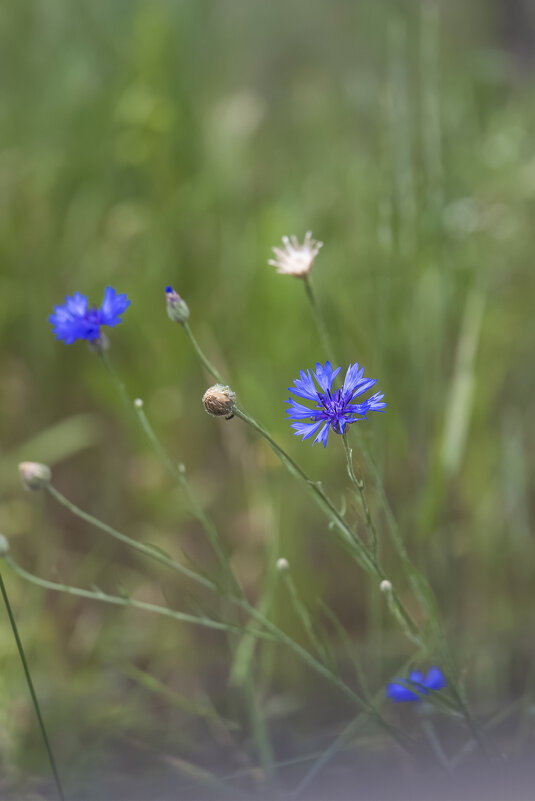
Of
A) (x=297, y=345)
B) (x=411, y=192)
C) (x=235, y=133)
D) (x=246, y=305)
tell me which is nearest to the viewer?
(x=411, y=192)

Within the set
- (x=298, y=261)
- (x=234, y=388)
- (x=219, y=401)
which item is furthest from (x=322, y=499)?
(x=234, y=388)

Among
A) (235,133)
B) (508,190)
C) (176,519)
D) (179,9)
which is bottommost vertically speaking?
(176,519)

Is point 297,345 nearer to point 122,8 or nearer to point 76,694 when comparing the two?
point 76,694

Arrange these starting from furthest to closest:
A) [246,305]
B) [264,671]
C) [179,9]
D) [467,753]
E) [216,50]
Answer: [216,50]
[179,9]
[246,305]
[264,671]
[467,753]

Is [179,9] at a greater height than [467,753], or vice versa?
[179,9]

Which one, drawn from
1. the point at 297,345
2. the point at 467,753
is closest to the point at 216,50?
Result: the point at 297,345
